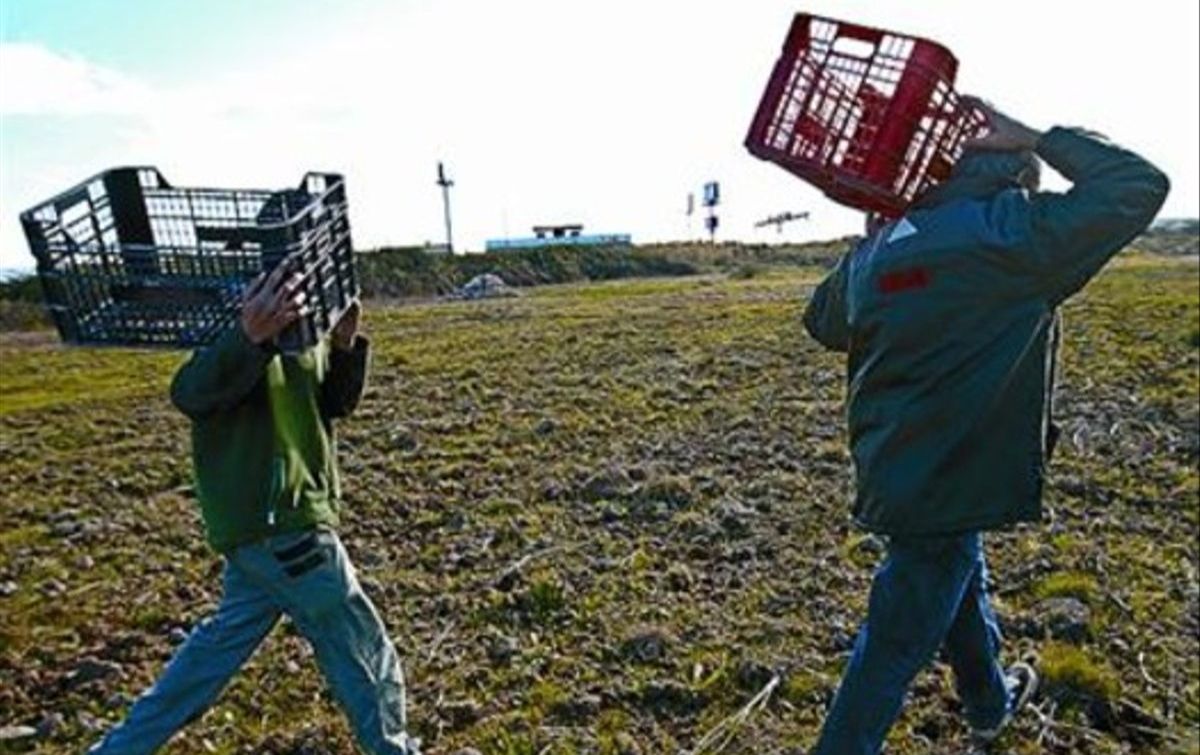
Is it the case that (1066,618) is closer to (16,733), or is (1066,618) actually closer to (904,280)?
(904,280)

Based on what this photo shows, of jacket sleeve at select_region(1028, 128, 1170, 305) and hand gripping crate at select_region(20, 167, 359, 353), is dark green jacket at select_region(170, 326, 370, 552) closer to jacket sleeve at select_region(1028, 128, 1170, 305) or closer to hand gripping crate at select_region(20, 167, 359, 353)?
hand gripping crate at select_region(20, 167, 359, 353)

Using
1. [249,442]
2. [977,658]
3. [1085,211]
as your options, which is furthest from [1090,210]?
[249,442]

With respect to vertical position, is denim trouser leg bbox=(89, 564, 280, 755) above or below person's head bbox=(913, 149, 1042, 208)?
below

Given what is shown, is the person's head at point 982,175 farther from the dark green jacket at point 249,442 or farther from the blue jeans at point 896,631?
the dark green jacket at point 249,442

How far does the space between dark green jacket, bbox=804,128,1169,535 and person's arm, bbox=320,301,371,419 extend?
154 centimetres

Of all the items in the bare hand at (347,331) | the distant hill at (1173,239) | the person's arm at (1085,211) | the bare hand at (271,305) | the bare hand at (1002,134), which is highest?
the bare hand at (1002,134)

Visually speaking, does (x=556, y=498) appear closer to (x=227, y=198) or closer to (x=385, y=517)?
(x=385, y=517)

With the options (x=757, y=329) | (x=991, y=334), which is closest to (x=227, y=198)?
(x=991, y=334)

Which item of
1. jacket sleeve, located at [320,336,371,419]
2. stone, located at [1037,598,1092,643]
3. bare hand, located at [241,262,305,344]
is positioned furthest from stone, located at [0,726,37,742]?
stone, located at [1037,598,1092,643]

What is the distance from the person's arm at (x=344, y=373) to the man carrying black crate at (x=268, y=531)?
10 cm

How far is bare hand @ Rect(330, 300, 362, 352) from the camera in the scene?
3631 millimetres

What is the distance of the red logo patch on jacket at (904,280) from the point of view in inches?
115

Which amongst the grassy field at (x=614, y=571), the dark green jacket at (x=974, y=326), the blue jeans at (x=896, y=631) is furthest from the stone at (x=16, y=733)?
the dark green jacket at (x=974, y=326)

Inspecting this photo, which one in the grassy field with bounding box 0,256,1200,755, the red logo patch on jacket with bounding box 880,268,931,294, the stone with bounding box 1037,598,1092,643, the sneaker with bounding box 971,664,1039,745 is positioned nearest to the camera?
the red logo patch on jacket with bounding box 880,268,931,294
